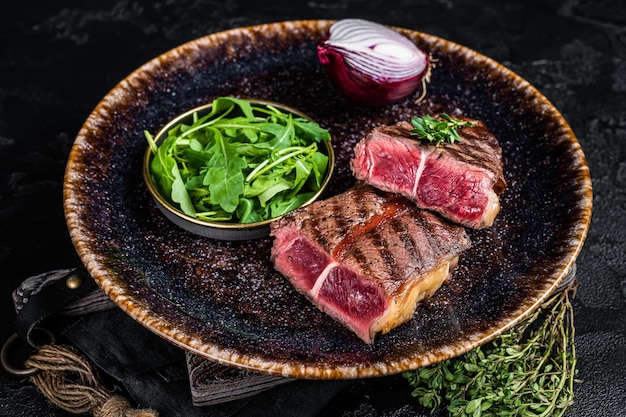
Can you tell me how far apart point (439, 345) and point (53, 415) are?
190 cm

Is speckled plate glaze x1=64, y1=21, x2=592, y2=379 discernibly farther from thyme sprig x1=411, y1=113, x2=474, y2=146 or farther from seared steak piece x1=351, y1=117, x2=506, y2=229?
thyme sprig x1=411, y1=113, x2=474, y2=146

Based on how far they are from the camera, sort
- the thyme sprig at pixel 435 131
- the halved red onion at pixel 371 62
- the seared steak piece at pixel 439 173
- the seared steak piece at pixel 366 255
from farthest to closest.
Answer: the halved red onion at pixel 371 62
the thyme sprig at pixel 435 131
the seared steak piece at pixel 439 173
the seared steak piece at pixel 366 255

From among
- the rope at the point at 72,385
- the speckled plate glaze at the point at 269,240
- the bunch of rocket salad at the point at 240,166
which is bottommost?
the rope at the point at 72,385

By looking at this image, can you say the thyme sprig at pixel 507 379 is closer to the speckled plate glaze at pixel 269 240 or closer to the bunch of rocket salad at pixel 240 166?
the speckled plate glaze at pixel 269 240

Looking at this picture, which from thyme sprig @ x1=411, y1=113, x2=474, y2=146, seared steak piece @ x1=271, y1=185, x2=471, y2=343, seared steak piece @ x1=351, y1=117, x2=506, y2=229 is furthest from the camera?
thyme sprig @ x1=411, y1=113, x2=474, y2=146

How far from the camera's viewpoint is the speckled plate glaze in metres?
3.36

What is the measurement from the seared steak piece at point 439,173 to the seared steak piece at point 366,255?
94 mm

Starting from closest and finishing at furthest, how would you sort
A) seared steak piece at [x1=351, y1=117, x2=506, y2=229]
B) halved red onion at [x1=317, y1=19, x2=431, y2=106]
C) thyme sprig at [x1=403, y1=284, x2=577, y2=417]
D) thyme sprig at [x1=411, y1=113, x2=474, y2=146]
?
thyme sprig at [x1=403, y1=284, x2=577, y2=417] → seared steak piece at [x1=351, y1=117, x2=506, y2=229] → thyme sprig at [x1=411, y1=113, x2=474, y2=146] → halved red onion at [x1=317, y1=19, x2=431, y2=106]

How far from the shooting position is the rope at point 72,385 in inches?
139

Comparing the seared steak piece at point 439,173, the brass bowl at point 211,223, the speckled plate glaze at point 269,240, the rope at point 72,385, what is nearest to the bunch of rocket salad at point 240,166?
the brass bowl at point 211,223

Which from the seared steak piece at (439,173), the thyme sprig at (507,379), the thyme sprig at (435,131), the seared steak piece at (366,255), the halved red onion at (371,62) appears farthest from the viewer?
the halved red onion at (371,62)

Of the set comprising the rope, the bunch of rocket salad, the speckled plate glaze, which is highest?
the bunch of rocket salad

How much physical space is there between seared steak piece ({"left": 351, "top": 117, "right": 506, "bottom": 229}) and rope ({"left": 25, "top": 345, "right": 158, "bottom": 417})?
162 centimetres

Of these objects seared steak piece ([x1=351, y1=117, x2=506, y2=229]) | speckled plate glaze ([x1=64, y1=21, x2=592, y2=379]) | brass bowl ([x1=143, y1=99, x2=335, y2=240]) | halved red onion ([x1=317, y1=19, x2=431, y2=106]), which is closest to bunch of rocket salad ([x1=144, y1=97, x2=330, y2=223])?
brass bowl ([x1=143, y1=99, x2=335, y2=240])
